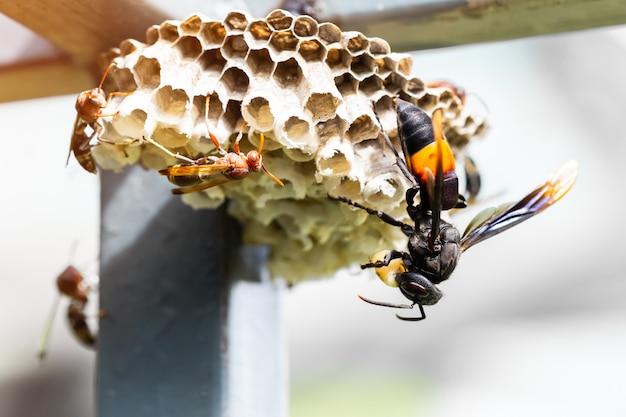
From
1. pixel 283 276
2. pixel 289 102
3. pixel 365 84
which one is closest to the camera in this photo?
pixel 289 102

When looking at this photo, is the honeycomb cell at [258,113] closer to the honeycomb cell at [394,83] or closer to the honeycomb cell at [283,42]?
the honeycomb cell at [283,42]

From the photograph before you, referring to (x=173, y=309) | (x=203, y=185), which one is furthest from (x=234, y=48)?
(x=173, y=309)

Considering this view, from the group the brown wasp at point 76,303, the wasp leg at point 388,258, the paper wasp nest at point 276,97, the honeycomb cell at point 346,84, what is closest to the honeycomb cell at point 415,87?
the paper wasp nest at point 276,97

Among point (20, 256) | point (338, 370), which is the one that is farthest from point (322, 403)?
point (20, 256)

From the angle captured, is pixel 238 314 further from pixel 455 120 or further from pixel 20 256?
pixel 20 256

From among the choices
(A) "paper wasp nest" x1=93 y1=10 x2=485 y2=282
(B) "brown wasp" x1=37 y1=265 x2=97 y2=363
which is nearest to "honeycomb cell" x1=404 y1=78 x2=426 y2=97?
(A) "paper wasp nest" x1=93 y1=10 x2=485 y2=282

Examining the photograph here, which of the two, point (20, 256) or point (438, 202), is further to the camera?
point (20, 256)
